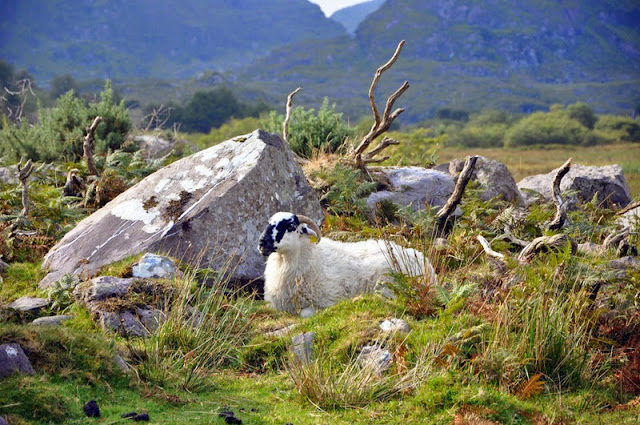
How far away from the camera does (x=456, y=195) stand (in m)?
12.0

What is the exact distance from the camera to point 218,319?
27.2 ft

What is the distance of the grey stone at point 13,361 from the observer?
5.73 m

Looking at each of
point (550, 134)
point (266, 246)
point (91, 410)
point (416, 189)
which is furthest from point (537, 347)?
point (550, 134)

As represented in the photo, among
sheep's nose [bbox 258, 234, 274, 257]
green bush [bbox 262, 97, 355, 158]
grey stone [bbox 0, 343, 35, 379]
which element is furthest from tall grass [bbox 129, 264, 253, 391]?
green bush [bbox 262, 97, 355, 158]

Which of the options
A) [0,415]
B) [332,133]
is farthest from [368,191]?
[0,415]

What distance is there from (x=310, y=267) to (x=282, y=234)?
689 mm

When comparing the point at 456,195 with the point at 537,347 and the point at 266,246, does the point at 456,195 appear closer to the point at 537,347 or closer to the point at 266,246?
the point at 266,246

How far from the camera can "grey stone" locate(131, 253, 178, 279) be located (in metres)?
9.09

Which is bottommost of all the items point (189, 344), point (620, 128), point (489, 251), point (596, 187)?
point (620, 128)

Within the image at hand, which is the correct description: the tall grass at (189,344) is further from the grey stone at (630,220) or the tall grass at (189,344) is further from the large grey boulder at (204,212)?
the grey stone at (630,220)

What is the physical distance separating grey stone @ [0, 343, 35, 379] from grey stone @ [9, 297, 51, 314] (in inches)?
112

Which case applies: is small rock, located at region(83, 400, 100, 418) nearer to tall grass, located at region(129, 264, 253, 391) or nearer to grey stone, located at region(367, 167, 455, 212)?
tall grass, located at region(129, 264, 253, 391)

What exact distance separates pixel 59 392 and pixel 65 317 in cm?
276

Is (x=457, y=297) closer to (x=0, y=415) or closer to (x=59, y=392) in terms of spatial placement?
(x=59, y=392)
